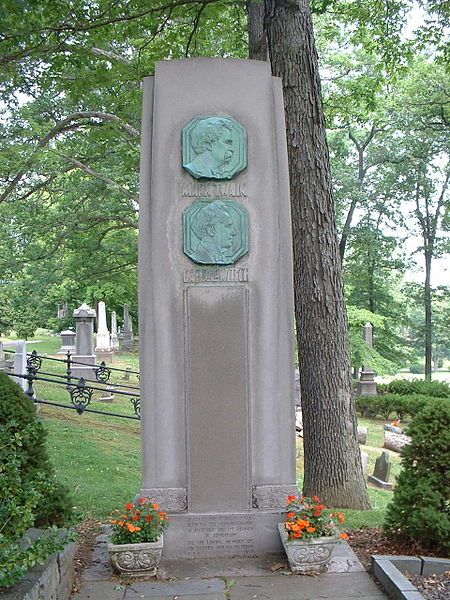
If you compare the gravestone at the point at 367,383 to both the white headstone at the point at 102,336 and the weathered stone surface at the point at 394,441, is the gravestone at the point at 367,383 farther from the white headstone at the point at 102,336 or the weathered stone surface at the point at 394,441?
the white headstone at the point at 102,336

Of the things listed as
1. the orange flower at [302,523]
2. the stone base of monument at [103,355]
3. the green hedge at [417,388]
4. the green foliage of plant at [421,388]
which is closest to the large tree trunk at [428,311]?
the green hedge at [417,388]

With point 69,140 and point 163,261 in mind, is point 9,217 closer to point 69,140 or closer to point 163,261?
point 69,140

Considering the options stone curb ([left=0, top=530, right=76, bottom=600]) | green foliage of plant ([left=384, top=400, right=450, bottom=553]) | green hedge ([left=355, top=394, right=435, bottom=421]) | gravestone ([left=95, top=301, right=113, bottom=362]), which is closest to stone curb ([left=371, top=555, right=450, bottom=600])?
green foliage of plant ([left=384, top=400, right=450, bottom=553])

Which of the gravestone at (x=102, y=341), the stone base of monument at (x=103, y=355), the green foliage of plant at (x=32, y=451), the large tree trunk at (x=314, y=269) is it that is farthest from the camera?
the gravestone at (x=102, y=341)

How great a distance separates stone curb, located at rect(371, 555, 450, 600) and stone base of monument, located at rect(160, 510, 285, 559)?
908 mm

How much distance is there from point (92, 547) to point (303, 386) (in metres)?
3.34

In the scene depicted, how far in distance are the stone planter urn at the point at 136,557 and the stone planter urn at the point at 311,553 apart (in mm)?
1037

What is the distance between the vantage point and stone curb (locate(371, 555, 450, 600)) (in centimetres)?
457

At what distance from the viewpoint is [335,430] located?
7.68 meters

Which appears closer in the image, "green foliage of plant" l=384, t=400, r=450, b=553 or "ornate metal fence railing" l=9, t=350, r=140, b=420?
"green foliage of plant" l=384, t=400, r=450, b=553

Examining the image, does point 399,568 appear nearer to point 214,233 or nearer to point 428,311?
point 214,233

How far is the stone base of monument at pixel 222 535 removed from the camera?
5.36 m

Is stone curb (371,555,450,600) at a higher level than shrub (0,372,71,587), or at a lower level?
lower

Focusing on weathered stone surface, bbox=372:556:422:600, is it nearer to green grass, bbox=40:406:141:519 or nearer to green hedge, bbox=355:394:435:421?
green grass, bbox=40:406:141:519
